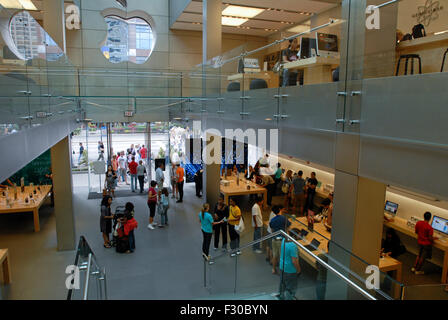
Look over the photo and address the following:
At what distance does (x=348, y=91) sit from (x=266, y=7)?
8.18 metres

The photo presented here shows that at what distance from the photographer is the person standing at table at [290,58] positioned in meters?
5.33

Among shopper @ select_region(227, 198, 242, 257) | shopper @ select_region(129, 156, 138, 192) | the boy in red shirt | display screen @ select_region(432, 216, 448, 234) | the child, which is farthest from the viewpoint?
shopper @ select_region(129, 156, 138, 192)

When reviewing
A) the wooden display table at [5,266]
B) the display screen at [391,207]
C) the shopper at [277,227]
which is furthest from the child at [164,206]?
the display screen at [391,207]

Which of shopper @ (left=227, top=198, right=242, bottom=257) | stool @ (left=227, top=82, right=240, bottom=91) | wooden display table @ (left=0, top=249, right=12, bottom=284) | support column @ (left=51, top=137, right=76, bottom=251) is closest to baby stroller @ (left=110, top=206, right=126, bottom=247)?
support column @ (left=51, top=137, right=76, bottom=251)

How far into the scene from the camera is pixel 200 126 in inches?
415

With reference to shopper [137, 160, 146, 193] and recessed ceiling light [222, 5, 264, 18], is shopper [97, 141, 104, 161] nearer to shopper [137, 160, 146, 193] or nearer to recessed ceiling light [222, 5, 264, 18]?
shopper [137, 160, 146, 193]

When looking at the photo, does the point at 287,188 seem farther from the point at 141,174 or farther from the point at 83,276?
the point at 83,276

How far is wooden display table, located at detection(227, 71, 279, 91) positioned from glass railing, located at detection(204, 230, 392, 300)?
268 centimetres

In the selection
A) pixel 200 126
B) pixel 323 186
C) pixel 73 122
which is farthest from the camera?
pixel 323 186

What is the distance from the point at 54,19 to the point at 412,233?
403 inches

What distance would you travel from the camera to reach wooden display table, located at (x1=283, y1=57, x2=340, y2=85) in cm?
460
